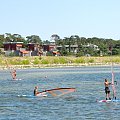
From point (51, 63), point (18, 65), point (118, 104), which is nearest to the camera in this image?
point (118, 104)

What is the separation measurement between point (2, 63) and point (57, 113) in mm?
142951

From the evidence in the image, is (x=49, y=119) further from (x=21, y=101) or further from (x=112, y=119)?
(x=21, y=101)

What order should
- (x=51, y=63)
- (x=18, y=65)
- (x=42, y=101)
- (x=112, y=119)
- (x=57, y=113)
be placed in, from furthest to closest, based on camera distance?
(x=51, y=63)
(x=18, y=65)
(x=42, y=101)
(x=57, y=113)
(x=112, y=119)

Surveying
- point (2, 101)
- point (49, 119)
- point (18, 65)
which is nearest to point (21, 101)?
point (2, 101)

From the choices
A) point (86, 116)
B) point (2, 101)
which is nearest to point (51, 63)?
point (2, 101)

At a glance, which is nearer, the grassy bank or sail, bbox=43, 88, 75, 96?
sail, bbox=43, 88, 75, 96

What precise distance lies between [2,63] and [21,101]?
5253 inches

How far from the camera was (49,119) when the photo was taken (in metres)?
32.9

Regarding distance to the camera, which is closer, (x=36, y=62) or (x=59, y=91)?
(x=59, y=91)

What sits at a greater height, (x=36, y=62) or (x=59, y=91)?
(x=36, y=62)

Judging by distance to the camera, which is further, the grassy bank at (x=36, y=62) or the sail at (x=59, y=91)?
the grassy bank at (x=36, y=62)

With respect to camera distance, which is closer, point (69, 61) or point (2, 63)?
point (2, 63)

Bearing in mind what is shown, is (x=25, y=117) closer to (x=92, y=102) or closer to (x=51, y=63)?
(x=92, y=102)

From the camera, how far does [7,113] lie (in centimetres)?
3606
